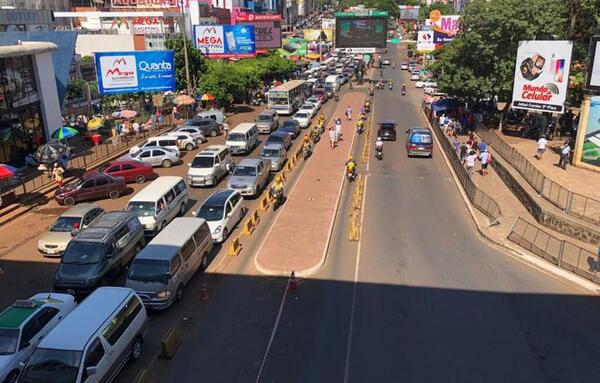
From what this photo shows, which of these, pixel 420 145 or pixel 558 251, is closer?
pixel 558 251

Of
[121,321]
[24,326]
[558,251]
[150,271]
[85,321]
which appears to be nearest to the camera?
[85,321]

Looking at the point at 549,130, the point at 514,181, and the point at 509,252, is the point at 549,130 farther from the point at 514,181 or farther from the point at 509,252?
the point at 509,252

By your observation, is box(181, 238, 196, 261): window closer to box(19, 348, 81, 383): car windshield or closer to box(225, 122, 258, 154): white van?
box(19, 348, 81, 383): car windshield

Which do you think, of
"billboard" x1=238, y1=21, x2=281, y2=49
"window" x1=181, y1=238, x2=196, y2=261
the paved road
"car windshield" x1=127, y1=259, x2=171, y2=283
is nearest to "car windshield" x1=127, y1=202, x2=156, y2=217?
"window" x1=181, y1=238, x2=196, y2=261

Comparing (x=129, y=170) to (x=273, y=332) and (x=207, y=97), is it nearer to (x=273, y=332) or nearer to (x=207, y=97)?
(x=273, y=332)

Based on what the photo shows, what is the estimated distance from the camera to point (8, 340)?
44.3 ft

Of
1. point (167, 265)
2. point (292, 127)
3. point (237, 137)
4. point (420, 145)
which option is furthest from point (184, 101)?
point (167, 265)

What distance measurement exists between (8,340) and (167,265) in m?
5.03

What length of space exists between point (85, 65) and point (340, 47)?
34526 mm

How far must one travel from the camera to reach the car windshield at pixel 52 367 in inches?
466

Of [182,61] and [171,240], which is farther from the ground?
[182,61]

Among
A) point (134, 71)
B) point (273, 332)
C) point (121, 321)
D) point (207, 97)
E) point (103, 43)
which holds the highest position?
point (103, 43)

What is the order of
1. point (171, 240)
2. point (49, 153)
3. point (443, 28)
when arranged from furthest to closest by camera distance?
point (443, 28)
point (49, 153)
point (171, 240)

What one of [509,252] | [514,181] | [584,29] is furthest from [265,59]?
[509,252]
